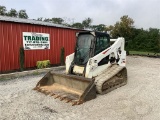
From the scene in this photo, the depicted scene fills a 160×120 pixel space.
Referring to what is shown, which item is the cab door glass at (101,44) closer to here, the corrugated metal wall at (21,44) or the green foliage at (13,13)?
the corrugated metal wall at (21,44)

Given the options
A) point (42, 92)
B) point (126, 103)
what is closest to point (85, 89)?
point (126, 103)

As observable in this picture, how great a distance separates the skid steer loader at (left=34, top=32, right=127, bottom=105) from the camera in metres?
6.62

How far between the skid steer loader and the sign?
4698 millimetres

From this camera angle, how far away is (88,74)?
23.7 feet

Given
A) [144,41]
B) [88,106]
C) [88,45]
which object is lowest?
[88,106]

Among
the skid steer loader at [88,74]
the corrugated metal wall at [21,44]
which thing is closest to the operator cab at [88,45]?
the skid steer loader at [88,74]

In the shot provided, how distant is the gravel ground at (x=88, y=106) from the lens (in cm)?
509

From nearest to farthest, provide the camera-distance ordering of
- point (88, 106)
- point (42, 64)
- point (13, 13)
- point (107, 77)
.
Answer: point (88, 106) < point (107, 77) < point (42, 64) < point (13, 13)

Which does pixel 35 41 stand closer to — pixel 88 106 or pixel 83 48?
pixel 83 48

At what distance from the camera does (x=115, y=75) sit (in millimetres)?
7609

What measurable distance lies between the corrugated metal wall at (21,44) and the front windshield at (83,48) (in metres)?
4.85

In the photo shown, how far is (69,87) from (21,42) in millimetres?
5852

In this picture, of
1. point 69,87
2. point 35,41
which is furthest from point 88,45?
point 35,41

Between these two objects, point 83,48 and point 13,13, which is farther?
point 13,13
